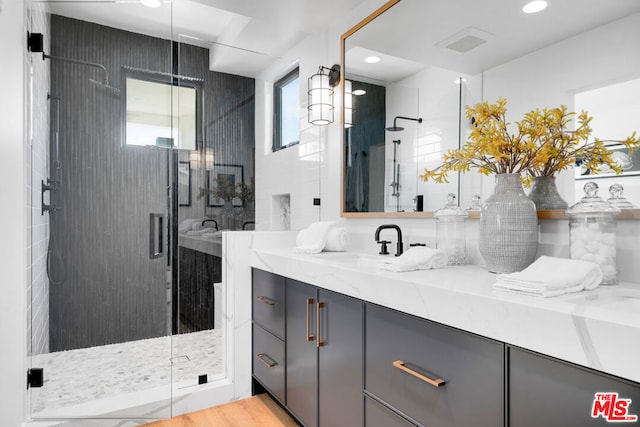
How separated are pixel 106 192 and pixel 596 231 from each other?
7.42ft

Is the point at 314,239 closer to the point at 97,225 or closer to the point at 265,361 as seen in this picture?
the point at 265,361

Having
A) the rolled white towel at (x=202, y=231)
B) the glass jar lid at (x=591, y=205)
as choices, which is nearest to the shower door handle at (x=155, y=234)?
the rolled white towel at (x=202, y=231)

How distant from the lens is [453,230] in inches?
62.9

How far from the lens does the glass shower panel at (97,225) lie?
1977mm

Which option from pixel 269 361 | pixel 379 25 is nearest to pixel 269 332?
pixel 269 361

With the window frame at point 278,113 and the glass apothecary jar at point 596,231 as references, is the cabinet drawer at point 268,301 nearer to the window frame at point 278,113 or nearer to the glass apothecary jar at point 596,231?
the window frame at point 278,113

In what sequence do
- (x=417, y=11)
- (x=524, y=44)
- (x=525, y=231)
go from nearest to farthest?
(x=525, y=231), (x=524, y=44), (x=417, y=11)

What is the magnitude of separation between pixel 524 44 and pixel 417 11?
2.05 ft

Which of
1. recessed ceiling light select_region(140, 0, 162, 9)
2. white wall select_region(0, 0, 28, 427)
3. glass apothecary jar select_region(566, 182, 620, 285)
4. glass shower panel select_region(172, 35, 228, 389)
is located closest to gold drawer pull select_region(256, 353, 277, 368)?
glass shower panel select_region(172, 35, 228, 389)

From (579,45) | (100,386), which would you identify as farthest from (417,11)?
(100,386)

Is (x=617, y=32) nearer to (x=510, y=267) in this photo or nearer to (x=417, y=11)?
(x=510, y=267)

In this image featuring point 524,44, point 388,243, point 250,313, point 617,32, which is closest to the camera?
point 617,32

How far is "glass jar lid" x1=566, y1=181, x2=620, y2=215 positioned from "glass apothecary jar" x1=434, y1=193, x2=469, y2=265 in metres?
0.46

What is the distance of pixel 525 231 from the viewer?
4.09 ft
